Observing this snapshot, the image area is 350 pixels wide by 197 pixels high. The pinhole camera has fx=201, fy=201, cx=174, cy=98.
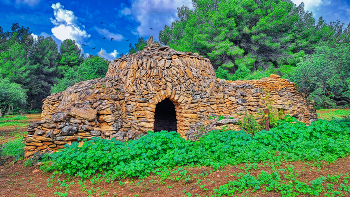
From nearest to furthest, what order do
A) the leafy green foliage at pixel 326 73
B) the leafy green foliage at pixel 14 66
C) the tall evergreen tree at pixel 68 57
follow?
the leafy green foliage at pixel 326 73, the leafy green foliage at pixel 14 66, the tall evergreen tree at pixel 68 57

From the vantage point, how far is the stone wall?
21.5 ft

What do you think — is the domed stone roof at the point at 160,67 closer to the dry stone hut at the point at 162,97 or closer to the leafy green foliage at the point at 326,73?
the dry stone hut at the point at 162,97

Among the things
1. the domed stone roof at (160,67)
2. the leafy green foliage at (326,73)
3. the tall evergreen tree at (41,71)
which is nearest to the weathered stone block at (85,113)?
the domed stone roof at (160,67)

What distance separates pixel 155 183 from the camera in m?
3.82

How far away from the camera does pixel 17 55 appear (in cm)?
2650

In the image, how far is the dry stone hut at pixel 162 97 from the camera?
657 centimetres

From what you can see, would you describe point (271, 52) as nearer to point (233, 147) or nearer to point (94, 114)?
point (233, 147)

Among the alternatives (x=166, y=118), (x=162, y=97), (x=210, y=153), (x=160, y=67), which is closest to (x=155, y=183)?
(x=210, y=153)

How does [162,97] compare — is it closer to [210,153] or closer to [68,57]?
[210,153]

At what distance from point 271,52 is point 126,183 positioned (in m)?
18.3

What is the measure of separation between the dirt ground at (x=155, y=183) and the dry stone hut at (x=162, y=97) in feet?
6.34

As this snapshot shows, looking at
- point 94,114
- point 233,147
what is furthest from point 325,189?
point 94,114

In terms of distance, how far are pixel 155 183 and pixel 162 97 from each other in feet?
13.3

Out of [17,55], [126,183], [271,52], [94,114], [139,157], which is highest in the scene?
[17,55]
